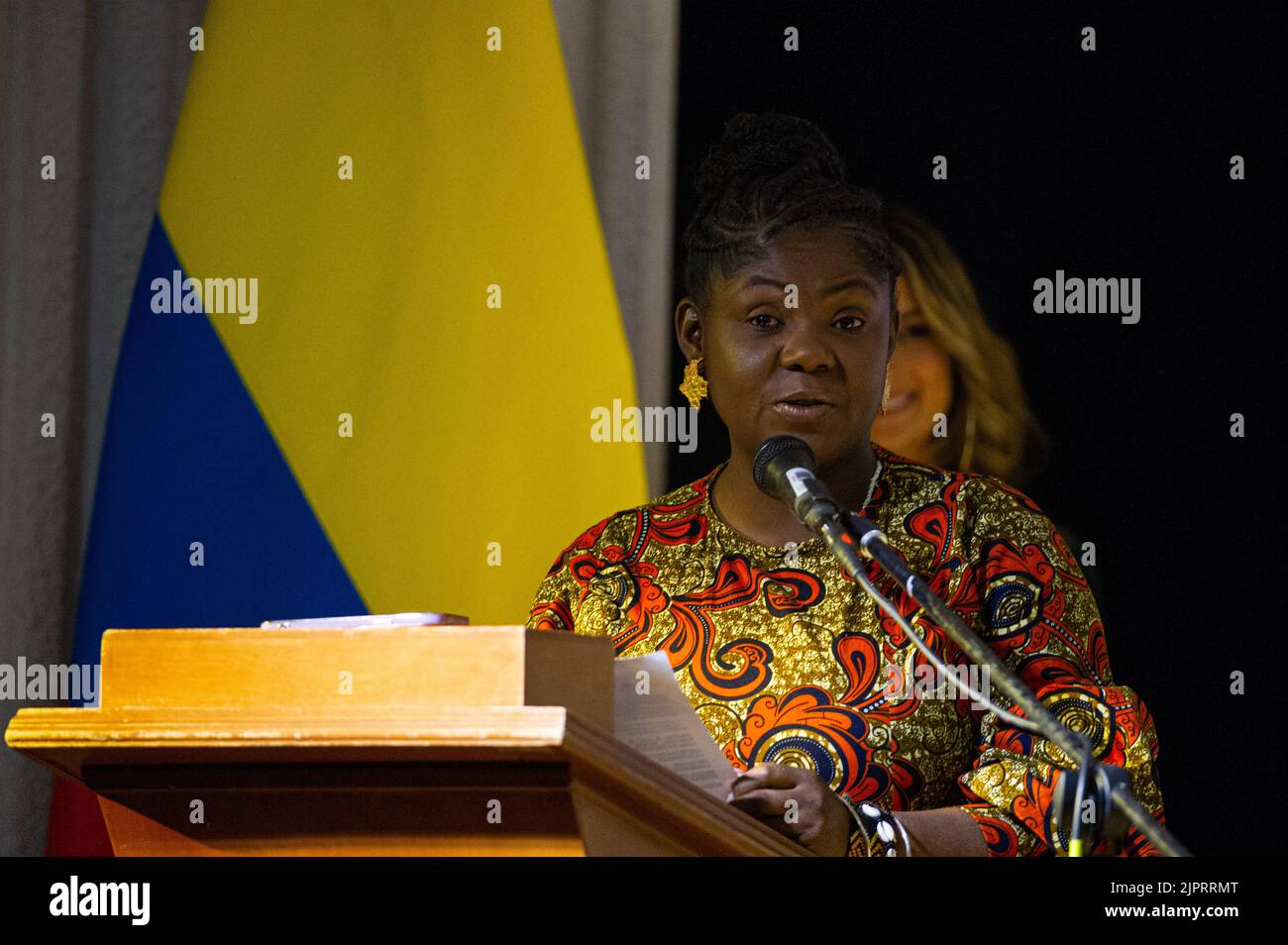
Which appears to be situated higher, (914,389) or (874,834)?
(914,389)

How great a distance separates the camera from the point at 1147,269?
3.00 metres

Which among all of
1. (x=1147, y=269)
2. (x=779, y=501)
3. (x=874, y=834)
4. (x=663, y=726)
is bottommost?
(x=874, y=834)

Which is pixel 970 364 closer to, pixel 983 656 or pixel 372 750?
pixel 983 656

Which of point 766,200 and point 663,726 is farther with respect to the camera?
point 766,200

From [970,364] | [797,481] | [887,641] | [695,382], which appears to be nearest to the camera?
[797,481]

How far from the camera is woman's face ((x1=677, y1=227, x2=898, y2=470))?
2416mm

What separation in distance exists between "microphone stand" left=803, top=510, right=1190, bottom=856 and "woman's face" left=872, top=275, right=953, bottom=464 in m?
1.62

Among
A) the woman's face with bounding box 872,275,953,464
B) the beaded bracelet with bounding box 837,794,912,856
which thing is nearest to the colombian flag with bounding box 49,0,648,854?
the woman's face with bounding box 872,275,953,464

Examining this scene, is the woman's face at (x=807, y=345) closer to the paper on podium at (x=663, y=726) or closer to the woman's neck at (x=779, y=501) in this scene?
the woman's neck at (x=779, y=501)

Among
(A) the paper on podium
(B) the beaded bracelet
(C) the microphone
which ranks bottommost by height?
(B) the beaded bracelet

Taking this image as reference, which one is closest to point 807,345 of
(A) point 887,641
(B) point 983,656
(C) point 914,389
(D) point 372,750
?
(A) point 887,641

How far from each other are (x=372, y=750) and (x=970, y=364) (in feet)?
6.68

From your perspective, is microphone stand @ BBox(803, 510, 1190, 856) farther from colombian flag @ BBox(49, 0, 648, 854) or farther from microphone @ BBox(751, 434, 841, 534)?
colombian flag @ BBox(49, 0, 648, 854)
